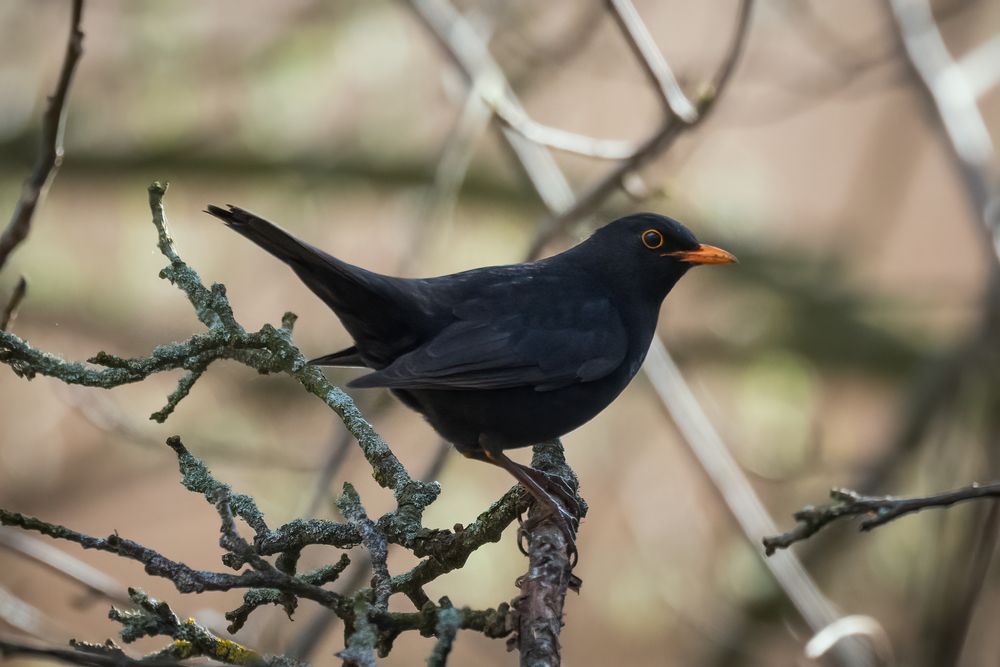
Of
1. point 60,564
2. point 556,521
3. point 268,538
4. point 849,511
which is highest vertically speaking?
point 60,564

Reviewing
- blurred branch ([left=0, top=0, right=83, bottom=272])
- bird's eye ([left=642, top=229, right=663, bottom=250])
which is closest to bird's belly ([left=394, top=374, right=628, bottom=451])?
bird's eye ([left=642, top=229, right=663, bottom=250])

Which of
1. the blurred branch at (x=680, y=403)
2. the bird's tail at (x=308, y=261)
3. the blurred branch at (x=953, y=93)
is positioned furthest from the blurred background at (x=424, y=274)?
the bird's tail at (x=308, y=261)

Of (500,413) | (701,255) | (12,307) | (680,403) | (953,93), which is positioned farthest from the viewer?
(953,93)

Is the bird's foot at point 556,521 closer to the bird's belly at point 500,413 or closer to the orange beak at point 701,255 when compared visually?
the bird's belly at point 500,413

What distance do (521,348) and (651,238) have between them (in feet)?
3.18

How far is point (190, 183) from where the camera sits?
8508 millimetres

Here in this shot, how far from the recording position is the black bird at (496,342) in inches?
162

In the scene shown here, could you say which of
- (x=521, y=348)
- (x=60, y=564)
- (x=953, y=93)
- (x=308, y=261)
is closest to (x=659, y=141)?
(x=521, y=348)

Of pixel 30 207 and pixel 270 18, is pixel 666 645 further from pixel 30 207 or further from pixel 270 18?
pixel 30 207

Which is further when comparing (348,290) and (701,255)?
(701,255)

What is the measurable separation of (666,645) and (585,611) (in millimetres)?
777

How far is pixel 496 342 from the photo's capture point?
449 cm

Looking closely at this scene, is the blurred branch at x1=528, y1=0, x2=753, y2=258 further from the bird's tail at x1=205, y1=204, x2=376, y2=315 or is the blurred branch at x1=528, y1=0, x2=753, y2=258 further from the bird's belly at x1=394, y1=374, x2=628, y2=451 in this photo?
the bird's tail at x1=205, y1=204, x2=376, y2=315

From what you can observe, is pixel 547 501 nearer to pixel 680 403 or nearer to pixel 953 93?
pixel 680 403
